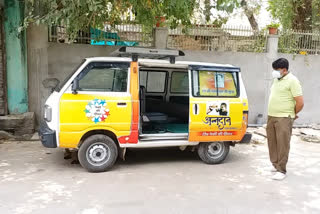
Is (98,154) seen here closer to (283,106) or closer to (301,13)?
(283,106)

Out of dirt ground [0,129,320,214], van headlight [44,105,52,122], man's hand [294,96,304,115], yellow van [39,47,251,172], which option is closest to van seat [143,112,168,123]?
yellow van [39,47,251,172]

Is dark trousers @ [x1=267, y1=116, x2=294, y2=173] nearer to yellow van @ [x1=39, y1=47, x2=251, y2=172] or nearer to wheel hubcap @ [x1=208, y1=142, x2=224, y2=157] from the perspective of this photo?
yellow van @ [x1=39, y1=47, x2=251, y2=172]

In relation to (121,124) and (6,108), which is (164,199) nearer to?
(121,124)

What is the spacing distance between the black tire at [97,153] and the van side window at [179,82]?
2302 millimetres

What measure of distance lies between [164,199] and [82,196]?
1.13m

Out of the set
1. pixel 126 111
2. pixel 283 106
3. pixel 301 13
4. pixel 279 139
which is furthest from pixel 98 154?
pixel 301 13

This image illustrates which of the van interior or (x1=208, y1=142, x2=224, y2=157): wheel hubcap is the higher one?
the van interior

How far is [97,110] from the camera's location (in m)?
4.95

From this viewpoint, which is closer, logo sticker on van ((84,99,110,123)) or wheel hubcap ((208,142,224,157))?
logo sticker on van ((84,99,110,123))

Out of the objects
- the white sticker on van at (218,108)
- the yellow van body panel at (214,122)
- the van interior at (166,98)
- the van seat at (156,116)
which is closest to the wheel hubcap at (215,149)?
the yellow van body panel at (214,122)

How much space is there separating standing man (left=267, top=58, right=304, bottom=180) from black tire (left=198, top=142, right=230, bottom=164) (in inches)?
41.7

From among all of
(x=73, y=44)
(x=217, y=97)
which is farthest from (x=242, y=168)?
(x=73, y=44)

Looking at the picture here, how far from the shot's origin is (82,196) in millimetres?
4172

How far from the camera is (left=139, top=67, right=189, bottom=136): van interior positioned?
659cm
